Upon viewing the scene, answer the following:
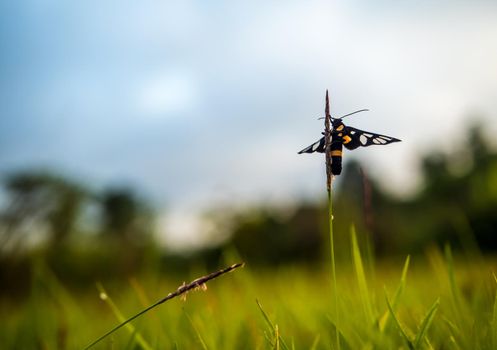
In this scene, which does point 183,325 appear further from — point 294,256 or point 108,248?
point 294,256

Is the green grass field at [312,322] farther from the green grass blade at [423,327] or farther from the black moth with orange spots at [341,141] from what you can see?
the black moth with orange spots at [341,141]

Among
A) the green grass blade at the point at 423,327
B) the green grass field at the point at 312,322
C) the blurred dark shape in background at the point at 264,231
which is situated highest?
the green grass blade at the point at 423,327

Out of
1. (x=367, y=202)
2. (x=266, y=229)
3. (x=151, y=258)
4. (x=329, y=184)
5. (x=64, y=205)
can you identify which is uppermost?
(x=329, y=184)

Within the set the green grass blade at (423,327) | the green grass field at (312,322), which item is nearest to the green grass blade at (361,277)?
the green grass field at (312,322)

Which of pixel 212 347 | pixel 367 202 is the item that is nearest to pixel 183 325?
pixel 212 347

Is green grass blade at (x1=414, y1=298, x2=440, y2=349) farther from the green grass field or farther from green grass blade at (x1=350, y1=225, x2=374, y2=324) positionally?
green grass blade at (x1=350, y1=225, x2=374, y2=324)

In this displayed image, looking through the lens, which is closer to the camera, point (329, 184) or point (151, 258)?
point (329, 184)

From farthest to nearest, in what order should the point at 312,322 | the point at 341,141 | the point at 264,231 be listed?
the point at 264,231 → the point at 312,322 → the point at 341,141

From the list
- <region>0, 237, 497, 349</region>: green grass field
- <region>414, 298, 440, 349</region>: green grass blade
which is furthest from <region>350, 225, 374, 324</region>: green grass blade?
<region>414, 298, 440, 349</region>: green grass blade

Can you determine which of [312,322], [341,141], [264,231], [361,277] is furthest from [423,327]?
[264,231]

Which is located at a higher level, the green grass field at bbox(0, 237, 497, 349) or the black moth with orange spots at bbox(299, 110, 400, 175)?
the black moth with orange spots at bbox(299, 110, 400, 175)

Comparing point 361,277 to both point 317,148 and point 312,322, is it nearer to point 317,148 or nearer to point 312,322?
point 317,148
